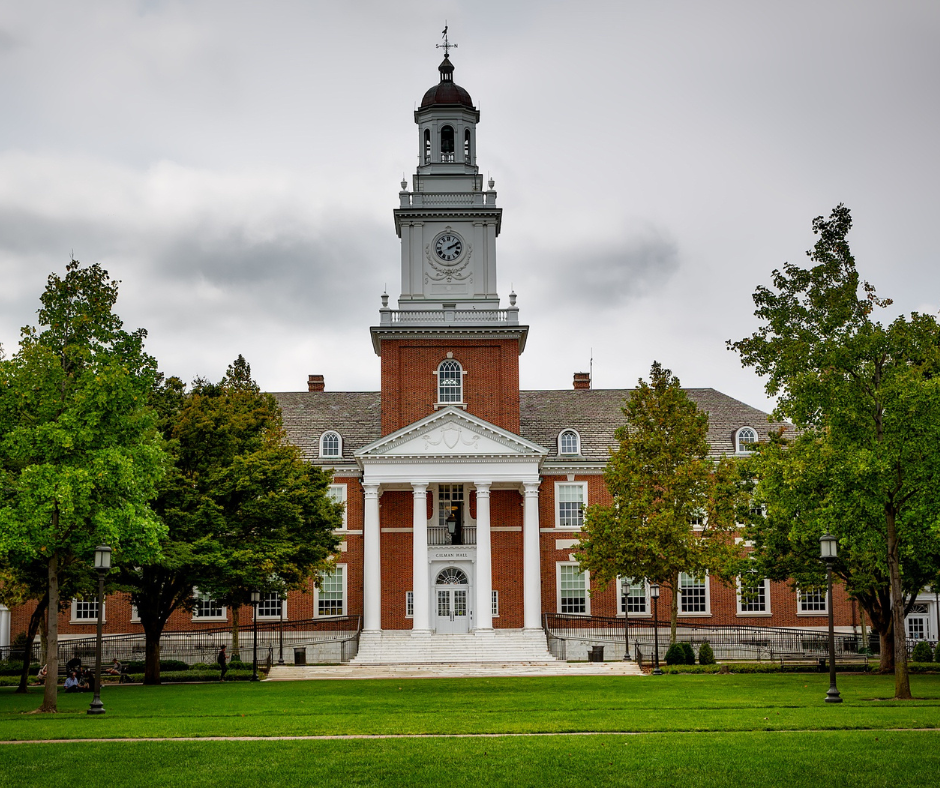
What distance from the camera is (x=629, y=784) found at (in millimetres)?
13891

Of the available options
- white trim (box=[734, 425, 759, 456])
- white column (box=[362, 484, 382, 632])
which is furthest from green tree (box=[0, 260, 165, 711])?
white trim (box=[734, 425, 759, 456])

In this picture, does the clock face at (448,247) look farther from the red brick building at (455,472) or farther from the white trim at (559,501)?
the white trim at (559,501)

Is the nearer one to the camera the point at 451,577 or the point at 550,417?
the point at 451,577

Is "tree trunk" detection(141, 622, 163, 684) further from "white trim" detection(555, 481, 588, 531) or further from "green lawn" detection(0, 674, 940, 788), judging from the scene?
"white trim" detection(555, 481, 588, 531)

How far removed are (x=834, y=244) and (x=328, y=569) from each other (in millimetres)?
24027

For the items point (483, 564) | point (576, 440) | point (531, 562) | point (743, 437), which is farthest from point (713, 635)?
point (483, 564)

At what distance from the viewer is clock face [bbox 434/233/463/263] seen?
178ft

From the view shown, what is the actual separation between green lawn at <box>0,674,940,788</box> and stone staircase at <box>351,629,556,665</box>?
16.1 meters

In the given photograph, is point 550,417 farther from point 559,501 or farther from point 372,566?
point 372,566

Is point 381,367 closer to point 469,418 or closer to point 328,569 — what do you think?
point 469,418

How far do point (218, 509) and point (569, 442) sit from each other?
2425 cm

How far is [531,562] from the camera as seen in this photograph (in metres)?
48.4

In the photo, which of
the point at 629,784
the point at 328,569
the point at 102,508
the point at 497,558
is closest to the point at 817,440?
the point at 629,784

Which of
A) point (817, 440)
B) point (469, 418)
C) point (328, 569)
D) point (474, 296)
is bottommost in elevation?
point (328, 569)
